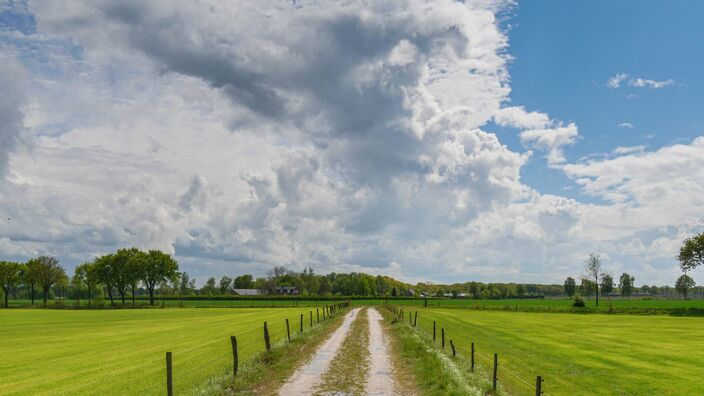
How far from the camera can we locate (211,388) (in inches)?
858

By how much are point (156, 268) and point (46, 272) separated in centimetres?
3455

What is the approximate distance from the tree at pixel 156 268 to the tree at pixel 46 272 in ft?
90.8

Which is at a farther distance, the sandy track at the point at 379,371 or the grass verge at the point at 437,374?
the sandy track at the point at 379,371

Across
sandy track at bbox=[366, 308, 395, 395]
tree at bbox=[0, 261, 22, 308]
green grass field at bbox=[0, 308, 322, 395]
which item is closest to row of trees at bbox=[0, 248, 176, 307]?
tree at bbox=[0, 261, 22, 308]

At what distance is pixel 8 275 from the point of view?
528 feet

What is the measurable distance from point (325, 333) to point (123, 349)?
17387 millimetres

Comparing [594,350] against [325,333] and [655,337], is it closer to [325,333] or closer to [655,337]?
[655,337]

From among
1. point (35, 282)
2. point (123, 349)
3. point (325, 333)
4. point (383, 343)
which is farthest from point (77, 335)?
point (35, 282)

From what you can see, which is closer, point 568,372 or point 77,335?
point 568,372

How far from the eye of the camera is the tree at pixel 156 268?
540 ft

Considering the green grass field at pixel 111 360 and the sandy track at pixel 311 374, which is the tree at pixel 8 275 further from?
the sandy track at pixel 311 374

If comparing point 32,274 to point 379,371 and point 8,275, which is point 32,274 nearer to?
point 8,275

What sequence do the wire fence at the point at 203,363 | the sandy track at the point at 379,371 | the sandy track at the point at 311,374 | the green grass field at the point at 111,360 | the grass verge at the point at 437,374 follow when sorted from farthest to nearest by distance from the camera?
the green grass field at the point at 111,360 → the wire fence at the point at 203,363 → the sandy track at the point at 379,371 → the sandy track at the point at 311,374 → the grass verge at the point at 437,374

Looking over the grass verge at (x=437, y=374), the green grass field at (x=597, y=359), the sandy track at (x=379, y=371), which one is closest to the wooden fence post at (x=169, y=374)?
the sandy track at (x=379, y=371)
